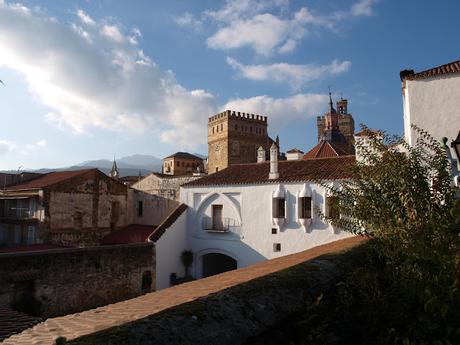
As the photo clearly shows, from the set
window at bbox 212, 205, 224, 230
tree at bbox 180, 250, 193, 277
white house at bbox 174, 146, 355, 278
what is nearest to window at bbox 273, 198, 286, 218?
white house at bbox 174, 146, 355, 278

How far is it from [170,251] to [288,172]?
25.6 feet

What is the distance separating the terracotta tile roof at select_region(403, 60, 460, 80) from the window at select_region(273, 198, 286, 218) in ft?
27.4

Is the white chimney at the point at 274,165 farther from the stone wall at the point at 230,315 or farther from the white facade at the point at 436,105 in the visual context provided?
the stone wall at the point at 230,315

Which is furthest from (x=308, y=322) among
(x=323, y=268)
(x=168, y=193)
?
(x=168, y=193)

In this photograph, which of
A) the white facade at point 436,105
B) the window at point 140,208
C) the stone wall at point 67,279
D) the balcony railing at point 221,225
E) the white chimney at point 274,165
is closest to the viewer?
the stone wall at point 67,279

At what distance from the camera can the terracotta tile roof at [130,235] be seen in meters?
24.7

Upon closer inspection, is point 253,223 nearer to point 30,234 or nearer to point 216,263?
point 216,263

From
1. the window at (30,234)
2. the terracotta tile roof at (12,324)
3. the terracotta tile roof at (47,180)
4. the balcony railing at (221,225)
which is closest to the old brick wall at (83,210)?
the terracotta tile roof at (47,180)

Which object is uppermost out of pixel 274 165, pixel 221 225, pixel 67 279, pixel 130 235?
pixel 274 165

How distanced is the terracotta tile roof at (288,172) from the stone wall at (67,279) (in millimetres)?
7136

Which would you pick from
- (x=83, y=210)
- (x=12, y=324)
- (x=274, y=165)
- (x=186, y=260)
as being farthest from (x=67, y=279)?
(x=274, y=165)

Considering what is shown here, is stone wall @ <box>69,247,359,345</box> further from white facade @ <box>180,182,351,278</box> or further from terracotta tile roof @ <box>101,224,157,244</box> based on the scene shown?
terracotta tile roof @ <box>101,224,157,244</box>

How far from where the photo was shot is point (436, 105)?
1419cm

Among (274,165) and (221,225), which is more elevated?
(274,165)
